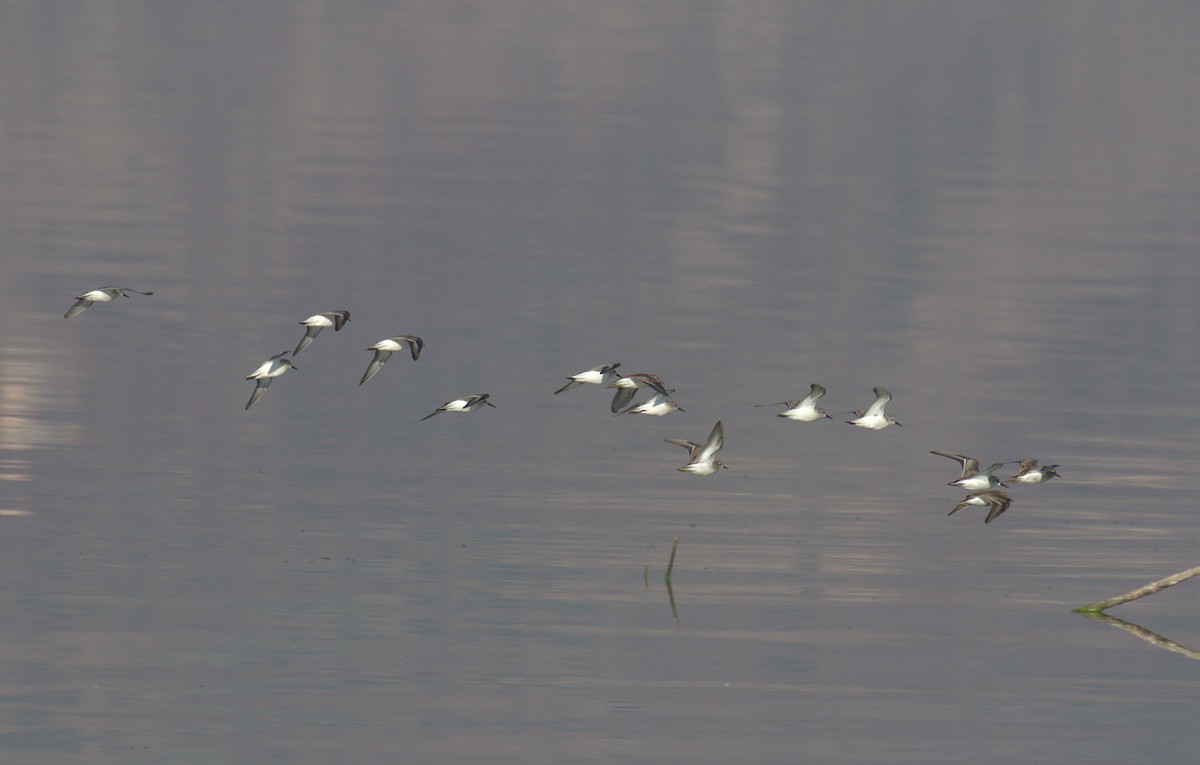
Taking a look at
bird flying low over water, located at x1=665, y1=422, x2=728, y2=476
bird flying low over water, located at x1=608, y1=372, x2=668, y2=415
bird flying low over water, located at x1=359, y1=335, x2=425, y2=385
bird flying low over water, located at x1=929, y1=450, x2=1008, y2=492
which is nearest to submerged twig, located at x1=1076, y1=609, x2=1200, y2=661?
bird flying low over water, located at x1=929, y1=450, x2=1008, y2=492

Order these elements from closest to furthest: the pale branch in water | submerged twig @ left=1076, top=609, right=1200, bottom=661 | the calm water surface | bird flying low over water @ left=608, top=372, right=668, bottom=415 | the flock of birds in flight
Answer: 1. the calm water surface
2. the pale branch in water
3. submerged twig @ left=1076, top=609, right=1200, bottom=661
4. bird flying low over water @ left=608, top=372, right=668, bottom=415
5. the flock of birds in flight

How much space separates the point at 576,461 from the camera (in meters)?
37.3

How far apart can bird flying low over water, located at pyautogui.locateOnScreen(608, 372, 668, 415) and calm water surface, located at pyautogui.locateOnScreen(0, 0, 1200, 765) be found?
173 cm

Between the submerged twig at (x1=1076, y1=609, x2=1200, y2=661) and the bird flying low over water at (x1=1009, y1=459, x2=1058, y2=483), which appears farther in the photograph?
the bird flying low over water at (x1=1009, y1=459, x2=1058, y2=483)

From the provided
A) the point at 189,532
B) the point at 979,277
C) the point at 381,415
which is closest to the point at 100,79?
the point at 979,277

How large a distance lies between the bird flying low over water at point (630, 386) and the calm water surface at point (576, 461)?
5.69ft

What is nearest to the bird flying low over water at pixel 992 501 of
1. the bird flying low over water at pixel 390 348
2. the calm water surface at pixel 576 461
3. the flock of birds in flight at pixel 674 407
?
the flock of birds in flight at pixel 674 407

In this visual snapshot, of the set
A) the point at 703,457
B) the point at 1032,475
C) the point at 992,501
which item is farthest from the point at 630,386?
the point at 1032,475

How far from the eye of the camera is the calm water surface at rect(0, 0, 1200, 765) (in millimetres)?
24672

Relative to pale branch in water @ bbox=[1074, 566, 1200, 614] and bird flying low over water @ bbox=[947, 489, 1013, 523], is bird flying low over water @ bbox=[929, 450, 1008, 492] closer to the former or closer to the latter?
bird flying low over water @ bbox=[947, 489, 1013, 523]

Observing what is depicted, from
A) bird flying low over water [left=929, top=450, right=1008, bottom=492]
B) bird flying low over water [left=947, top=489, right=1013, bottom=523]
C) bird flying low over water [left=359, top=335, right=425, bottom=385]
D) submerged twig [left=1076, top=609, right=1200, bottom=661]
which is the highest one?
bird flying low over water [left=359, top=335, right=425, bottom=385]

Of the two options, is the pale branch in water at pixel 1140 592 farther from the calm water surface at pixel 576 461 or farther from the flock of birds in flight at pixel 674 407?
the flock of birds in flight at pixel 674 407

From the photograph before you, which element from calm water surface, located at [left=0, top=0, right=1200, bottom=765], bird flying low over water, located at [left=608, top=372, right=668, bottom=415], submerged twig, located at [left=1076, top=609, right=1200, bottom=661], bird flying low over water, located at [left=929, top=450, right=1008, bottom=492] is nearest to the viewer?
calm water surface, located at [left=0, top=0, right=1200, bottom=765]

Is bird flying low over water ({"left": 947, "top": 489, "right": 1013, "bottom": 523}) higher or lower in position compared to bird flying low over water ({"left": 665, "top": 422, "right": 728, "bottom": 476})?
lower
